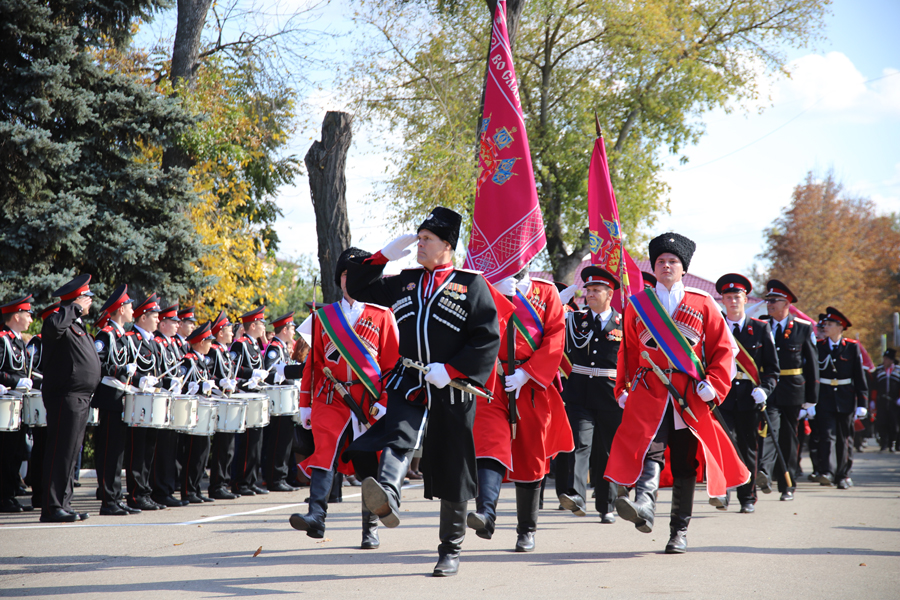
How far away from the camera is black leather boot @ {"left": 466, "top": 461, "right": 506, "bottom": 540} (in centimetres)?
562

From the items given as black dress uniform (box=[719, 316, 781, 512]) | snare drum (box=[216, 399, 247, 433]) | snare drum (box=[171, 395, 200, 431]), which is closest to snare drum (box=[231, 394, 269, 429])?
snare drum (box=[216, 399, 247, 433])

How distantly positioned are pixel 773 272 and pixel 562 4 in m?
30.3

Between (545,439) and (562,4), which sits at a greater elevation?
(562,4)

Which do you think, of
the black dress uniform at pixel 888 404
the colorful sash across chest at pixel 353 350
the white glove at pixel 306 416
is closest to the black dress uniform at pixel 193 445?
the white glove at pixel 306 416

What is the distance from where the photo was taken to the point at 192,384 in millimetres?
9742

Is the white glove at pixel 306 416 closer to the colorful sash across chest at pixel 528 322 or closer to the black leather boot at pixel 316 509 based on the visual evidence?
the black leather boot at pixel 316 509

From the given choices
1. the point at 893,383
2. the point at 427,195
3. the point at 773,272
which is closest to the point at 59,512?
the point at 427,195

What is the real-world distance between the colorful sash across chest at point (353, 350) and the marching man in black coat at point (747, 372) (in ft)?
13.7

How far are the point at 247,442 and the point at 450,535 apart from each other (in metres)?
6.07

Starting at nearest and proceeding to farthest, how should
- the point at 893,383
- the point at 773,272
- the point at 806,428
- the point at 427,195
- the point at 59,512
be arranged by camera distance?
the point at 59,512, the point at 806,428, the point at 427,195, the point at 893,383, the point at 773,272

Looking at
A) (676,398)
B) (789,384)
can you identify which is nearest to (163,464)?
(676,398)

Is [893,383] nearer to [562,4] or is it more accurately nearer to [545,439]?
[562,4]

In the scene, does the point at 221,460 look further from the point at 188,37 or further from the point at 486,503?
the point at 188,37

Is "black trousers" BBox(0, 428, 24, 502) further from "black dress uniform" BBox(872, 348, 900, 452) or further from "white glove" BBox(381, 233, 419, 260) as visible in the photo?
"black dress uniform" BBox(872, 348, 900, 452)
